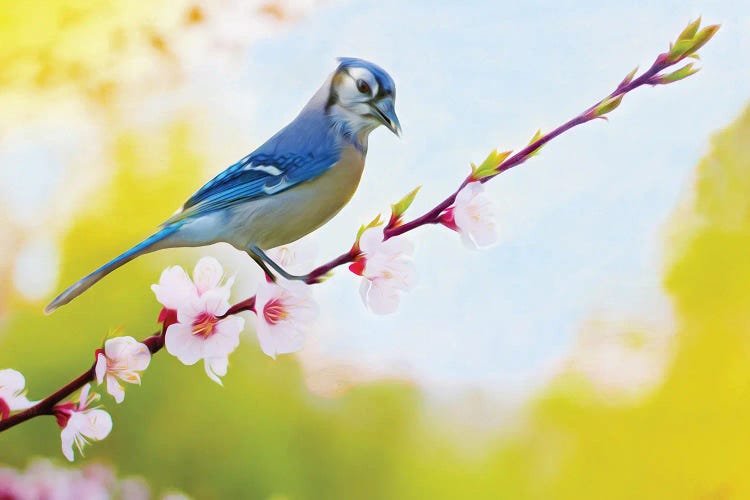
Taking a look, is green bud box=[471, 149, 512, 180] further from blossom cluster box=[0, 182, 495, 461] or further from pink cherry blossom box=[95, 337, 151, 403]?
pink cherry blossom box=[95, 337, 151, 403]

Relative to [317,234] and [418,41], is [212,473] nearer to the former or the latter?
[317,234]

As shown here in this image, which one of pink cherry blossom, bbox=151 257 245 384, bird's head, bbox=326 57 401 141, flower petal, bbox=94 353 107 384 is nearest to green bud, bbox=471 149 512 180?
bird's head, bbox=326 57 401 141

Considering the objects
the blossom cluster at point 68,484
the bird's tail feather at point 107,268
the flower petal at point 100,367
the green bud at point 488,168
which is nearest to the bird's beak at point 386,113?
the green bud at point 488,168

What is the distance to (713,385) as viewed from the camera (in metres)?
Answer: 0.91

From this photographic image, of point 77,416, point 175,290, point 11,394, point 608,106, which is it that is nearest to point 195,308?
point 175,290

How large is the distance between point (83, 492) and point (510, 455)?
0.48 metres

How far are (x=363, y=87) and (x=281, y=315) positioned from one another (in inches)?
10.9

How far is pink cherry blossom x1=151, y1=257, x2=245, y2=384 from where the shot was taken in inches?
26.6

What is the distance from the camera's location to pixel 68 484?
882mm

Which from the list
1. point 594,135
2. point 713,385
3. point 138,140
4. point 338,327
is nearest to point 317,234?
point 338,327

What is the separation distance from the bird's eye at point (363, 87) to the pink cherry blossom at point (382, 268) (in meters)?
→ 0.20

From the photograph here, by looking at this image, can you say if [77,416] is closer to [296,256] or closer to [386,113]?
[296,256]

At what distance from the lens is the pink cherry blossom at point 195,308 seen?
675mm

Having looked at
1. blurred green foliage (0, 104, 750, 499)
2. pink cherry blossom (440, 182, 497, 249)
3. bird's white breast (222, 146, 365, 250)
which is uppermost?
pink cherry blossom (440, 182, 497, 249)
